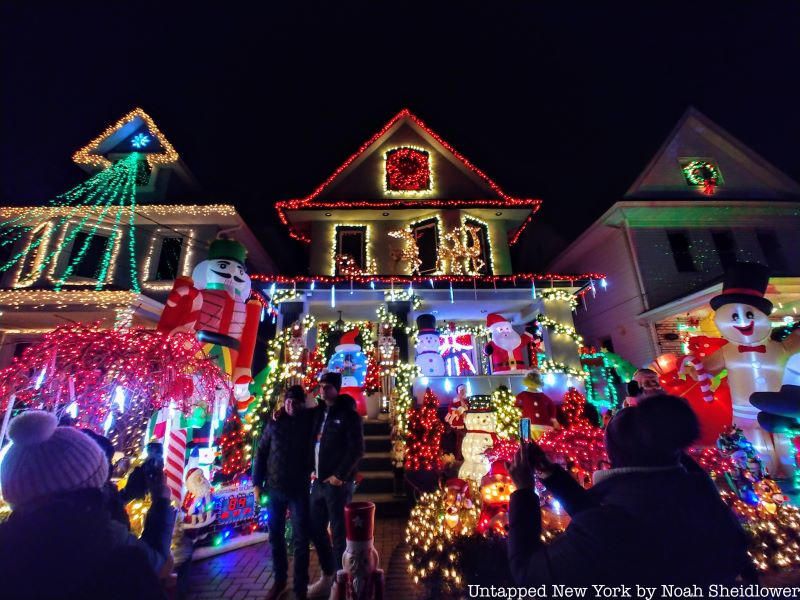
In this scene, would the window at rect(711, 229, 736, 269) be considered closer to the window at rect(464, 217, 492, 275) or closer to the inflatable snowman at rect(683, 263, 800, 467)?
the inflatable snowman at rect(683, 263, 800, 467)

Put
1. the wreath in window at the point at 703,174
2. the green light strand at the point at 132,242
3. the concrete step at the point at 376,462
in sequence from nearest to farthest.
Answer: the concrete step at the point at 376,462
the green light strand at the point at 132,242
the wreath in window at the point at 703,174

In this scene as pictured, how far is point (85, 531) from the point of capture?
1309mm

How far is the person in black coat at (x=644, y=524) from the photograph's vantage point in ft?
4.49

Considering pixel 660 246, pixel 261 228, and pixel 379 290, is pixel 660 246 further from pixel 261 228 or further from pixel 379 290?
pixel 261 228

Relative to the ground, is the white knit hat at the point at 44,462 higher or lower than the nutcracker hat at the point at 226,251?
lower

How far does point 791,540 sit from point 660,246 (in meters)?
10.2

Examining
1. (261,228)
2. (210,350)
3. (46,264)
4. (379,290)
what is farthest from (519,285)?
(46,264)

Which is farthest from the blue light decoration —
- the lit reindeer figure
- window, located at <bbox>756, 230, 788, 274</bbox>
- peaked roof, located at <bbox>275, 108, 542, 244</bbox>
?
window, located at <bbox>756, 230, 788, 274</bbox>

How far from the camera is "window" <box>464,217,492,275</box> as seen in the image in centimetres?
1177

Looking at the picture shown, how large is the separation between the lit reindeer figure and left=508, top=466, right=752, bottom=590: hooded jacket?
9.54m

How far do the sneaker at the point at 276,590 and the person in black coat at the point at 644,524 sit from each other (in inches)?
125

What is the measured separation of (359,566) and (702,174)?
17106mm

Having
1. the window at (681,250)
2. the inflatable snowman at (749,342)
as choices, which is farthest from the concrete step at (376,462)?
the window at (681,250)

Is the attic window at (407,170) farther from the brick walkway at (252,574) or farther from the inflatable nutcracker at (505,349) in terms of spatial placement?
the brick walkway at (252,574)
